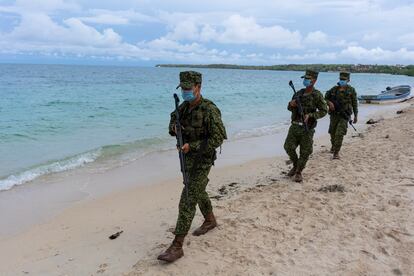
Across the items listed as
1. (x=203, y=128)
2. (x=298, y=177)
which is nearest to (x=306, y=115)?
(x=298, y=177)

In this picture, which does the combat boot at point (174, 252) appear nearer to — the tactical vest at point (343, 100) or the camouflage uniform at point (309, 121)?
the camouflage uniform at point (309, 121)

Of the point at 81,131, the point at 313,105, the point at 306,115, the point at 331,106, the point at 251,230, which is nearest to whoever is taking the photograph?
the point at 251,230

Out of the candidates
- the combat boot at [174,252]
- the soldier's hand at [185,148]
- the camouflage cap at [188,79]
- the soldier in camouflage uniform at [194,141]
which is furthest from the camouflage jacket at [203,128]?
the combat boot at [174,252]

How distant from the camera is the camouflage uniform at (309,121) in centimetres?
744

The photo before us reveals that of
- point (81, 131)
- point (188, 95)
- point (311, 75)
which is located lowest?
point (81, 131)

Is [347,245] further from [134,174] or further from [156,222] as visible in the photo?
[134,174]

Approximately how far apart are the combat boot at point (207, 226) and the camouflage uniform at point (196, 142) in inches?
27.4

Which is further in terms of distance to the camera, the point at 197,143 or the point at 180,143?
the point at 197,143

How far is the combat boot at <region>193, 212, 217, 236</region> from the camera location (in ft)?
17.7

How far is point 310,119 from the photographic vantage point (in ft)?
24.5

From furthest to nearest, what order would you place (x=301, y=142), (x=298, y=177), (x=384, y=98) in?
1. (x=384, y=98)
2. (x=298, y=177)
3. (x=301, y=142)

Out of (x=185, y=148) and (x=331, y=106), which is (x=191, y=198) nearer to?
(x=185, y=148)

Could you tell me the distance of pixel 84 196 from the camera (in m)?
8.05

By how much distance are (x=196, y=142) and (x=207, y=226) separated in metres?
1.33
